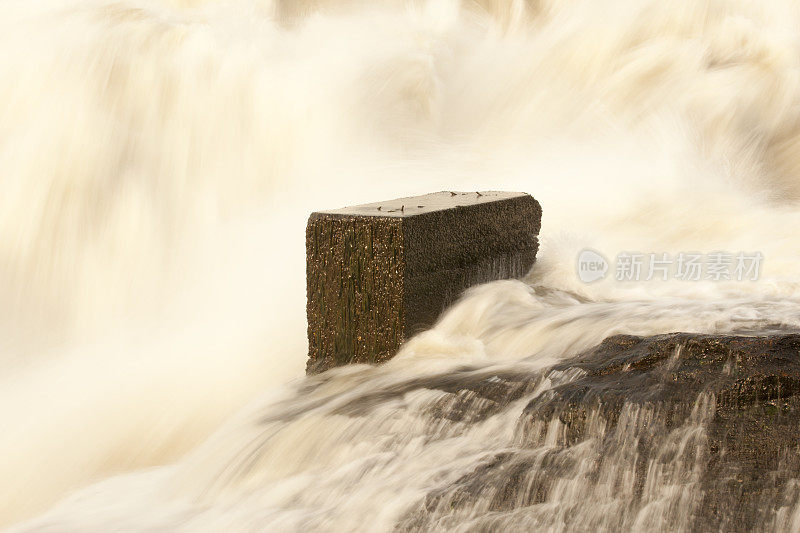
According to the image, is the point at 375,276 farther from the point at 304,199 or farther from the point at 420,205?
the point at 304,199

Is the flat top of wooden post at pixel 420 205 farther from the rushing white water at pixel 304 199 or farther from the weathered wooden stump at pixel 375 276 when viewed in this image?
the rushing white water at pixel 304 199

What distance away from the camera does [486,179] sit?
→ 7.76 meters

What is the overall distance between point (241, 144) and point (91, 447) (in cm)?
322

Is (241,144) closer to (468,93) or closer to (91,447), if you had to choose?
(468,93)

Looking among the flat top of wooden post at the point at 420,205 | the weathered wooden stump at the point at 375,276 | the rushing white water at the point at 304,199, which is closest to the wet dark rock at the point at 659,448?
the rushing white water at the point at 304,199

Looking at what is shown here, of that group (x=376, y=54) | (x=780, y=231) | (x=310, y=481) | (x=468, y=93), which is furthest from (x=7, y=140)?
(x=780, y=231)

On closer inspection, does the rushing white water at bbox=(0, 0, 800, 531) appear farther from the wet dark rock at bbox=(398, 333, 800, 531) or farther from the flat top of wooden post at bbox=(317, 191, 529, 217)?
the flat top of wooden post at bbox=(317, 191, 529, 217)

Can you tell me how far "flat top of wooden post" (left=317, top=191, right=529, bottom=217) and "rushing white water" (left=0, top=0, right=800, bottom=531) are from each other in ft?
1.58

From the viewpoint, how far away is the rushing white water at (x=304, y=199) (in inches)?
157

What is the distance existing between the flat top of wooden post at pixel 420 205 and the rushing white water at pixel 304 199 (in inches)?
19.0

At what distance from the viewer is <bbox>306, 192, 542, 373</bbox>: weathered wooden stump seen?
448 cm

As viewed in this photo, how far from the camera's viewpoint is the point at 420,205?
4973 mm

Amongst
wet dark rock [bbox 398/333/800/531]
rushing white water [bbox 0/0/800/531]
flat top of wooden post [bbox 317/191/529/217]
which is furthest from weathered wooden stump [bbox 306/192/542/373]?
wet dark rock [bbox 398/333/800/531]

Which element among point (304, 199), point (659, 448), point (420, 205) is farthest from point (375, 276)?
point (304, 199)
